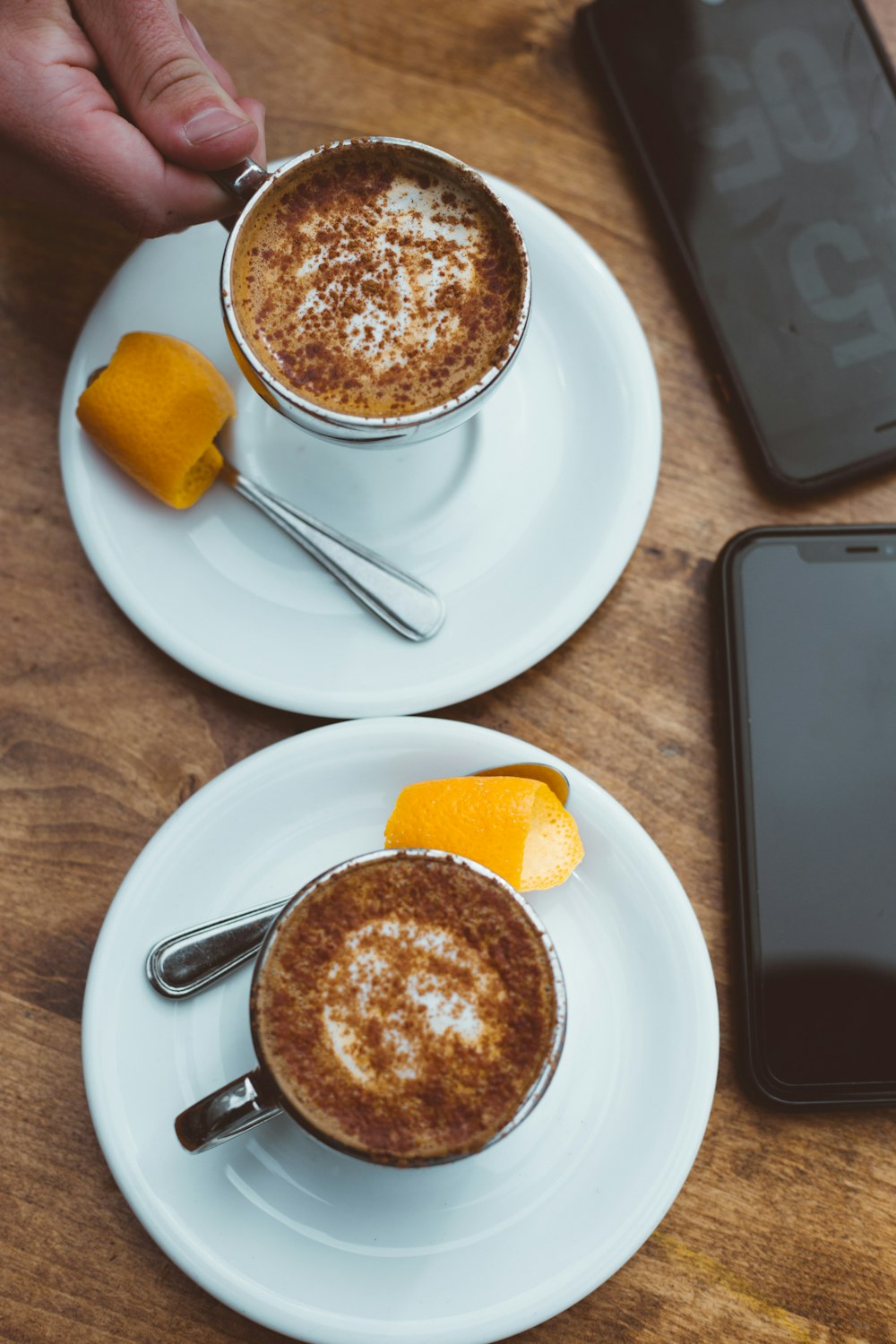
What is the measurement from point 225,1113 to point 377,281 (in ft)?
2.49

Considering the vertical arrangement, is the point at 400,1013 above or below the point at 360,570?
below

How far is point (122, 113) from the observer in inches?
36.5

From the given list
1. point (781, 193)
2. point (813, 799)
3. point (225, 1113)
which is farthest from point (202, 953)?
point (781, 193)

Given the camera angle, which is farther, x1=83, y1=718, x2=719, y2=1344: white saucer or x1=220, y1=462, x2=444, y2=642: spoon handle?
x1=220, y1=462, x2=444, y2=642: spoon handle

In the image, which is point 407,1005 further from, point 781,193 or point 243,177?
point 781,193

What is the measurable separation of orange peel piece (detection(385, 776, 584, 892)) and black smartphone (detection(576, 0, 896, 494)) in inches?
18.2

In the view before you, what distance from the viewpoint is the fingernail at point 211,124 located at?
0.84 m

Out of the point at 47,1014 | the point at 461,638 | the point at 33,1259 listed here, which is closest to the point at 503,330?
the point at 461,638

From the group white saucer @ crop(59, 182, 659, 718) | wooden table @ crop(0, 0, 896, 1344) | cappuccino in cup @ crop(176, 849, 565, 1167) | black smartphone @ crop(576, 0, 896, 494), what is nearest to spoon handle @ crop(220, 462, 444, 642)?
white saucer @ crop(59, 182, 659, 718)

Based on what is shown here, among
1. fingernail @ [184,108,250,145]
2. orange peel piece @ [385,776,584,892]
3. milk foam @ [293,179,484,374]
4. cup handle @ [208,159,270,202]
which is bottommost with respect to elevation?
orange peel piece @ [385,776,584,892]

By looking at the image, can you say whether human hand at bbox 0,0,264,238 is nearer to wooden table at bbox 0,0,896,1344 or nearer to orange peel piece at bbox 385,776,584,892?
wooden table at bbox 0,0,896,1344

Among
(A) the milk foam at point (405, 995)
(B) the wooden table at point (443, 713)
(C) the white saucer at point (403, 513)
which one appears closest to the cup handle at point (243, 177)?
(C) the white saucer at point (403, 513)

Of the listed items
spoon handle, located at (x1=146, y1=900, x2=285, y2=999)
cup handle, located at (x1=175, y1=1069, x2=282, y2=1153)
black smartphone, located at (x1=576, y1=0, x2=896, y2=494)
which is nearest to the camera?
cup handle, located at (x1=175, y1=1069, x2=282, y2=1153)

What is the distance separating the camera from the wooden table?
0.94 meters
